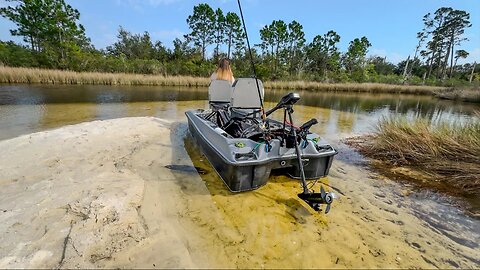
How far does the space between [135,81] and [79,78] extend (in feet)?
11.8

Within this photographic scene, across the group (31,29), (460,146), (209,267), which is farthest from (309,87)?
(31,29)

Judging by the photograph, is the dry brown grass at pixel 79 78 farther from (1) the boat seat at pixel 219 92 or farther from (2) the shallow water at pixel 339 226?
(2) the shallow water at pixel 339 226

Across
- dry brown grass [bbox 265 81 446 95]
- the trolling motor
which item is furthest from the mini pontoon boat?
dry brown grass [bbox 265 81 446 95]

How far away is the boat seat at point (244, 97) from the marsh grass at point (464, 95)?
24.0 metres

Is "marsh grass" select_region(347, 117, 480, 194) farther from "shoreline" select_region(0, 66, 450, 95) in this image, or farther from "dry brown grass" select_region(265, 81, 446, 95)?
"dry brown grass" select_region(265, 81, 446, 95)

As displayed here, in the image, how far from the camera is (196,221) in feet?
8.03

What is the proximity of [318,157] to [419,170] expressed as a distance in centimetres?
241

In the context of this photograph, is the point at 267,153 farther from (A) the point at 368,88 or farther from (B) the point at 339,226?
(A) the point at 368,88

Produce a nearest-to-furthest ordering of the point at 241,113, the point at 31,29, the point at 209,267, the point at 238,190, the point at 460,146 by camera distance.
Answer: the point at 209,267, the point at 238,190, the point at 460,146, the point at 241,113, the point at 31,29

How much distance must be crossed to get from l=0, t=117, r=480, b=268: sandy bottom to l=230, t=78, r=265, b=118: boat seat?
5.20 ft

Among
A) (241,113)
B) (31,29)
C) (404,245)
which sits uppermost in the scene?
(31,29)

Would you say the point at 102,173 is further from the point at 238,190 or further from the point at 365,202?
the point at 365,202

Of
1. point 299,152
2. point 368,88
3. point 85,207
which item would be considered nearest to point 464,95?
point 368,88

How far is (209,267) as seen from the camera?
1.86 meters
